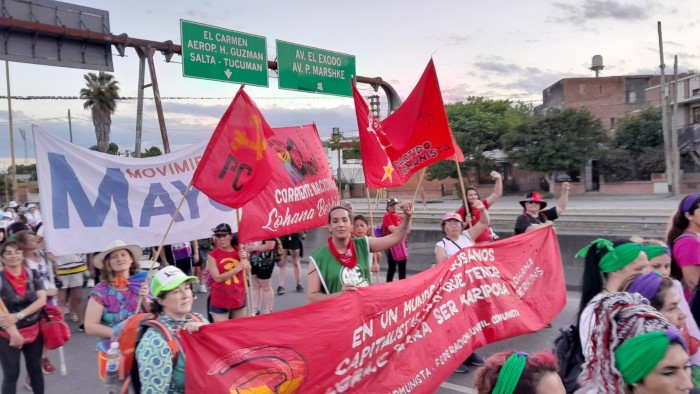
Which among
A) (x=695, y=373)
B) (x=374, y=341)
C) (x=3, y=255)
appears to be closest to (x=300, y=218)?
(x=374, y=341)

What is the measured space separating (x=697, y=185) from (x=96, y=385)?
125ft

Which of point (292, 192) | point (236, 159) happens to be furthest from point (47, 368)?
point (236, 159)

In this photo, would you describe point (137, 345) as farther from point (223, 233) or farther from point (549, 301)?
point (549, 301)

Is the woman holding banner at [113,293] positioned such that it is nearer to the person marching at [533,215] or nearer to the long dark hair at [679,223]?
the long dark hair at [679,223]

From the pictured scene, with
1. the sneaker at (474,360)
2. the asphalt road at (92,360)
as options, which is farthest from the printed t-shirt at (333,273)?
the sneaker at (474,360)

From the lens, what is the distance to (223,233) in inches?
226

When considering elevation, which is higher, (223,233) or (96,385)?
(223,233)

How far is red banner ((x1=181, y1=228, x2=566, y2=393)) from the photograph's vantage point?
10.7ft

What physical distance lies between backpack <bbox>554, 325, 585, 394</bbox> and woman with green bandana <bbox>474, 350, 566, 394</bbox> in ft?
2.92

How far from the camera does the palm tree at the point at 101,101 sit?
35625mm

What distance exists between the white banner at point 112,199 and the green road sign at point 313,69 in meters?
6.45

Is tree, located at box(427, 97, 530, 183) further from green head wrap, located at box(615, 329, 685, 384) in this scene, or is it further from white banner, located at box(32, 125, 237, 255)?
green head wrap, located at box(615, 329, 685, 384)

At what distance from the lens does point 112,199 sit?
6.82 m

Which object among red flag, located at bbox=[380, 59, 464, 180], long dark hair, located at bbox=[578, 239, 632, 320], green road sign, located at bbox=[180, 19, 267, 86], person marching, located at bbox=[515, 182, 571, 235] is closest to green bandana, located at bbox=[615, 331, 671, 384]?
long dark hair, located at bbox=[578, 239, 632, 320]
